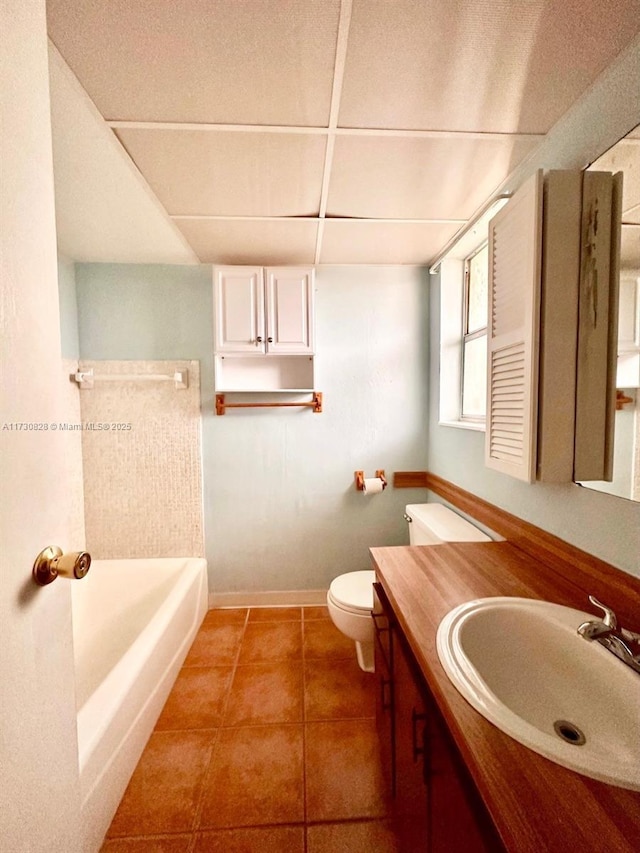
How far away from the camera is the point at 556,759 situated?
49 centimetres

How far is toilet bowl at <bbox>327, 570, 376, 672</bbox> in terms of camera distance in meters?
1.49

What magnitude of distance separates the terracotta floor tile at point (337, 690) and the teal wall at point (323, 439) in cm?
57

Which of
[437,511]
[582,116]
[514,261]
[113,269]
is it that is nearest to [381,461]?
[437,511]

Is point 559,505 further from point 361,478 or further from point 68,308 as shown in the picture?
point 68,308

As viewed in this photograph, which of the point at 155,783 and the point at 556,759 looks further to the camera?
the point at 155,783

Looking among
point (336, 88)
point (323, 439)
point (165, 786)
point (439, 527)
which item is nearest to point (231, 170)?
point (336, 88)

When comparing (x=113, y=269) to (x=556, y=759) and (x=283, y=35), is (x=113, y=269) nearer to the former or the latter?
(x=283, y=35)

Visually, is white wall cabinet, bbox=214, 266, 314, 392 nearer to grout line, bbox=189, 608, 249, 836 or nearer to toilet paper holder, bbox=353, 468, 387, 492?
toilet paper holder, bbox=353, 468, 387, 492

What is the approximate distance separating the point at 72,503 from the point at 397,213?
8.14 feet

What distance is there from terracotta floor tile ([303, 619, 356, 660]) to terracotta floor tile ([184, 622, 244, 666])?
408 millimetres

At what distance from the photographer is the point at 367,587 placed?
1.67 metres

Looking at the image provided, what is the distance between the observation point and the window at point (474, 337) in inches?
73.6

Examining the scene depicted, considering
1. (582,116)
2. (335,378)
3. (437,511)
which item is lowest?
(437,511)

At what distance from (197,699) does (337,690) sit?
0.67 meters
